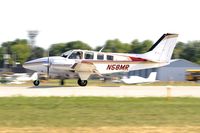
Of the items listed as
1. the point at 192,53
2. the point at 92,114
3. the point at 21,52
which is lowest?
the point at 92,114

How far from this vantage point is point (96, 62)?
98.7 feet

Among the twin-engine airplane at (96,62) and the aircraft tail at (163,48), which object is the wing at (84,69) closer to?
the twin-engine airplane at (96,62)

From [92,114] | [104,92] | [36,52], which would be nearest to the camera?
[92,114]

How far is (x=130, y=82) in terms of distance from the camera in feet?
130

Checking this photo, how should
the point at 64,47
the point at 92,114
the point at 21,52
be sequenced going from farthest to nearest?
the point at 64,47 → the point at 21,52 → the point at 92,114

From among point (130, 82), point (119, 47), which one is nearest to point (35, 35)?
point (119, 47)

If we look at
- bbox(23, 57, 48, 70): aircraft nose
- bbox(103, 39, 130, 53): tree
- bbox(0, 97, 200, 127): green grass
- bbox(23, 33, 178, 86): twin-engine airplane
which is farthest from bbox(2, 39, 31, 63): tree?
bbox(0, 97, 200, 127): green grass

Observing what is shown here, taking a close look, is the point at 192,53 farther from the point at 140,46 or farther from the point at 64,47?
the point at 64,47

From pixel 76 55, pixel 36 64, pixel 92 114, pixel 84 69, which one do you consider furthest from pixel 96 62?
pixel 92 114

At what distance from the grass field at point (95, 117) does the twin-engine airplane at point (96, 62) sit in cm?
1221

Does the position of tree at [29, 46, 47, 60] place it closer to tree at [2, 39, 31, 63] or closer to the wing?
tree at [2, 39, 31, 63]

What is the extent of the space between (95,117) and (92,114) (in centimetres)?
73

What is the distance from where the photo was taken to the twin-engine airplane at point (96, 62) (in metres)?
29.4

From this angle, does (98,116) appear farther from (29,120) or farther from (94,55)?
(94,55)
